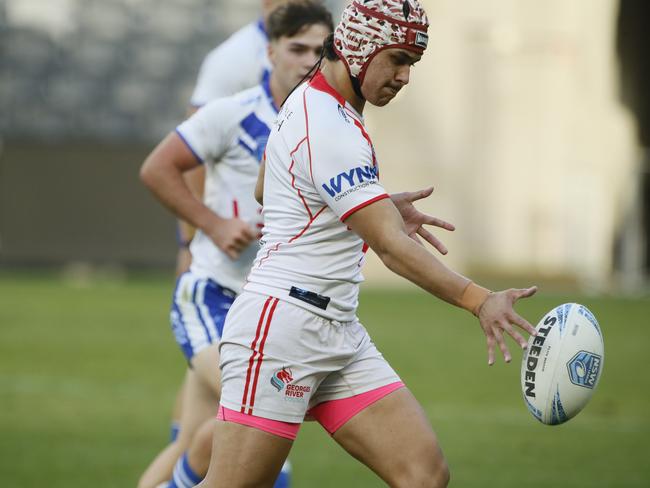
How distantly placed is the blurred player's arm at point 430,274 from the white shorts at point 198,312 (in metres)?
A: 1.77

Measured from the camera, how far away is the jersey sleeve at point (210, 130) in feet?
18.6

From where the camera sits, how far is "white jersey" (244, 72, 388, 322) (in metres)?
4.11

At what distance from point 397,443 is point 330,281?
25.4 inches

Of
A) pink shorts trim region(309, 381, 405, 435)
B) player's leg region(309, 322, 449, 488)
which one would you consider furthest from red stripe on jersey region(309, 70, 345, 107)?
pink shorts trim region(309, 381, 405, 435)

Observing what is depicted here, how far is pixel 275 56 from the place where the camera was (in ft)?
19.0

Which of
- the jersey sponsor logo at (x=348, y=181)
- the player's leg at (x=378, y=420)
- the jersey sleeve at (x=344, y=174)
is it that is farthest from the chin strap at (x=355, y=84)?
the player's leg at (x=378, y=420)

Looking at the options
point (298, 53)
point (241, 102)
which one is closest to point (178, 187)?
point (241, 102)

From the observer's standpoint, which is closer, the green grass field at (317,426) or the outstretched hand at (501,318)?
the outstretched hand at (501,318)

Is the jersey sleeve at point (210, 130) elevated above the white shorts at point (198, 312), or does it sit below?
above

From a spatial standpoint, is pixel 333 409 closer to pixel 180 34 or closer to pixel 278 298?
pixel 278 298

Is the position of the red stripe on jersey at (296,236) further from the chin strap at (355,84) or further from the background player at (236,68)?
the background player at (236,68)

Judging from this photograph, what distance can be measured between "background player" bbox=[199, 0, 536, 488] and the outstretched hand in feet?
Answer: 0.38

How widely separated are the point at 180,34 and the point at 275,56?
87.8 ft

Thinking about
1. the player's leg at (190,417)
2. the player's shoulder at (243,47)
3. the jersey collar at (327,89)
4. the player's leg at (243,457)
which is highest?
the jersey collar at (327,89)
